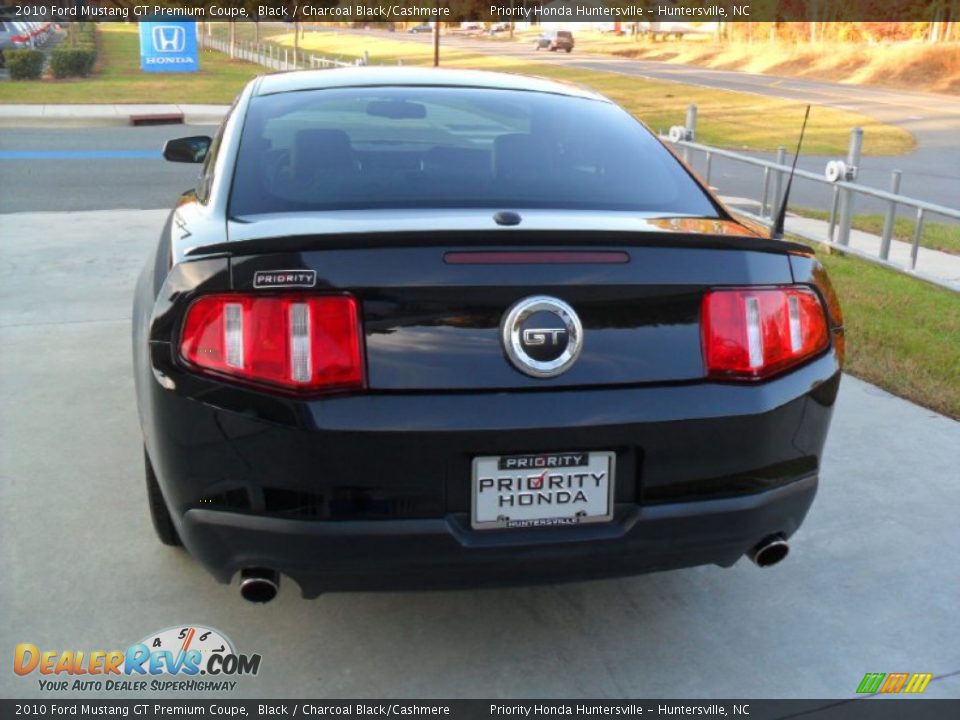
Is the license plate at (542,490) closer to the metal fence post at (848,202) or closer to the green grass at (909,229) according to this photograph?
the metal fence post at (848,202)

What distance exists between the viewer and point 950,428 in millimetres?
4793

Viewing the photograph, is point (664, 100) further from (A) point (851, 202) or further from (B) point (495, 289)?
(B) point (495, 289)

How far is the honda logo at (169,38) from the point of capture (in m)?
28.5

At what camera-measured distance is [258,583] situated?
260 cm

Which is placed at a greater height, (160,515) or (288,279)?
(288,279)

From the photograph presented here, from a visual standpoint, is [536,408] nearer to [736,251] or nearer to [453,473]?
[453,473]

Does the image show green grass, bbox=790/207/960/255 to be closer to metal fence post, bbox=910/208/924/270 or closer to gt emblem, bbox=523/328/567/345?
metal fence post, bbox=910/208/924/270

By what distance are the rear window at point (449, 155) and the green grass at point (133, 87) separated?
65.4 ft

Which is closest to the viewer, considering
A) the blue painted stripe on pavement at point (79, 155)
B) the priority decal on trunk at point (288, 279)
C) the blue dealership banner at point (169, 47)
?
the priority decal on trunk at point (288, 279)

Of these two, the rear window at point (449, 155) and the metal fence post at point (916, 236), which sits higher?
the rear window at point (449, 155)

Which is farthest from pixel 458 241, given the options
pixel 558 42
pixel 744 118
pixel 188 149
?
pixel 558 42

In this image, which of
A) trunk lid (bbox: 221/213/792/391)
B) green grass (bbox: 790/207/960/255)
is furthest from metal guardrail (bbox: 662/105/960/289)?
trunk lid (bbox: 221/213/792/391)

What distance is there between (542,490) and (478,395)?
0.96 feet

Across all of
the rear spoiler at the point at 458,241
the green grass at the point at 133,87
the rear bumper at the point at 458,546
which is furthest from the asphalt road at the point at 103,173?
the rear bumper at the point at 458,546
